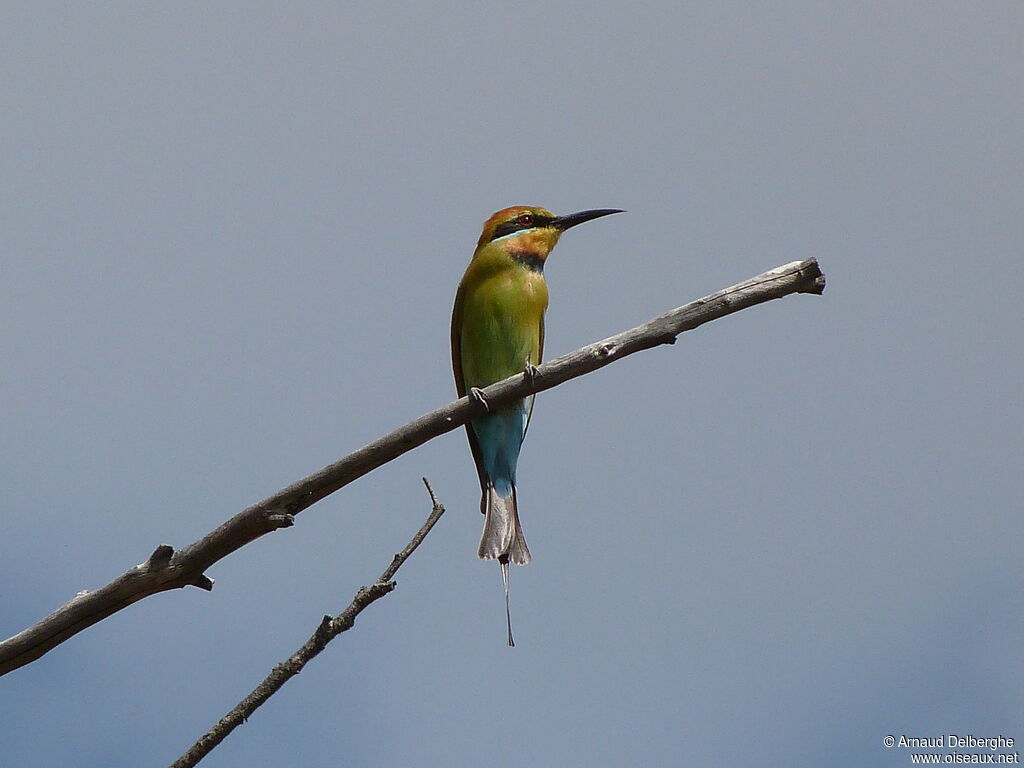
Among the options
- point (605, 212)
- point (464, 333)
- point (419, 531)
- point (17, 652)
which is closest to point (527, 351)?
point (464, 333)

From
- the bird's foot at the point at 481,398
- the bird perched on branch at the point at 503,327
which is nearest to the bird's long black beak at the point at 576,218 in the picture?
the bird perched on branch at the point at 503,327

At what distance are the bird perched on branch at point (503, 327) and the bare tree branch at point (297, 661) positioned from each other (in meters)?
1.65

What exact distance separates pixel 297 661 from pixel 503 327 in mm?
2130

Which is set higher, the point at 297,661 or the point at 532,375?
the point at 532,375

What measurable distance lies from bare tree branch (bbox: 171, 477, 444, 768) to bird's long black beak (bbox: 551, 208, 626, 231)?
2383 mm

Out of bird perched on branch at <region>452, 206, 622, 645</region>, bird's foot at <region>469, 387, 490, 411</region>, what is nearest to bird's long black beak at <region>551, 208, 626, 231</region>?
bird perched on branch at <region>452, 206, 622, 645</region>

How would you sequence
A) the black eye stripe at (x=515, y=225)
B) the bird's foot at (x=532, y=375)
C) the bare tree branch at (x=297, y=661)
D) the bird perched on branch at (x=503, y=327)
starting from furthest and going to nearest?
1. the black eye stripe at (x=515, y=225)
2. the bird perched on branch at (x=503, y=327)
3. the bird's foot at (x=532, y=375)
4. the bare tree branch at (x=297, y=661)

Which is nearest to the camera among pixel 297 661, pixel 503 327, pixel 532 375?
pixel 297 661

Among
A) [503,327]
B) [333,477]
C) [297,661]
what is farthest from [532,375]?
[503,327]

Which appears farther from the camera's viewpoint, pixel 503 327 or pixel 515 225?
pixel 515 225

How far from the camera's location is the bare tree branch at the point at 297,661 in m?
2.06

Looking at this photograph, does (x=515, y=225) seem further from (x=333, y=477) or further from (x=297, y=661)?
(x=297, y=661)

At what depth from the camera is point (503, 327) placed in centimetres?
408

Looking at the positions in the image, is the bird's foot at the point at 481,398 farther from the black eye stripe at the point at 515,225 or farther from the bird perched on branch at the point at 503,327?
the black eye stripe at the point at 515,225
